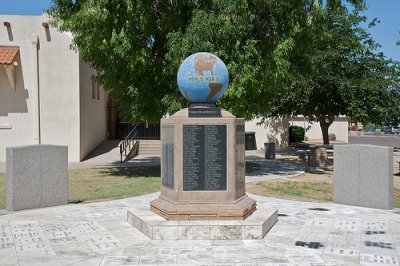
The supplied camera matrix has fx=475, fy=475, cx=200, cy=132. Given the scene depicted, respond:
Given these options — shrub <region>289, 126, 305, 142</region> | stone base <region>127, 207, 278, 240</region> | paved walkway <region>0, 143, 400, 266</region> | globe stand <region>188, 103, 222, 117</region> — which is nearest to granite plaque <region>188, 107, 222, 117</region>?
globe stand <region>188, 103, 222, 117</region>

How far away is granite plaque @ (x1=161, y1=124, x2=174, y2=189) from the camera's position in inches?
307

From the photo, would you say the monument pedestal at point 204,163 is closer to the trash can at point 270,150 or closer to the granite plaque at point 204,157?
the granite plaque at point 204,157

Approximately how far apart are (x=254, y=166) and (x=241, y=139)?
11.9 meters

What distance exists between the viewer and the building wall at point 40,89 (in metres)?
20.4

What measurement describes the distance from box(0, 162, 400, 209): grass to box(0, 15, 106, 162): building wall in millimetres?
3784

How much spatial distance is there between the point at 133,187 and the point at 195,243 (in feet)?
23.1

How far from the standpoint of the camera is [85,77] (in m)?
22.0

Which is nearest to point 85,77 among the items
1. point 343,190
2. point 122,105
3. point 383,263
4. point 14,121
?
point 14,121

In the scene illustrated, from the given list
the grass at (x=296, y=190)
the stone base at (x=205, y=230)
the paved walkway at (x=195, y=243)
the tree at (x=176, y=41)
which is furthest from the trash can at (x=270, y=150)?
the stone base at (x=205, y=230)

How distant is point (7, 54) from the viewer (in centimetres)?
1975

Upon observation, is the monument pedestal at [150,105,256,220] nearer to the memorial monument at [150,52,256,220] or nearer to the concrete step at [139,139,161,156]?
the memorial monument at [150,52,256,220]

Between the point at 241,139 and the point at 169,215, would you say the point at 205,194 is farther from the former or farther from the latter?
the point at 241,139

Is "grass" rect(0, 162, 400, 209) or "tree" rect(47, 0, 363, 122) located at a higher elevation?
"tree" rect(47, 0, 363, 122)

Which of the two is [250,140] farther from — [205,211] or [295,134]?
[205,211]
